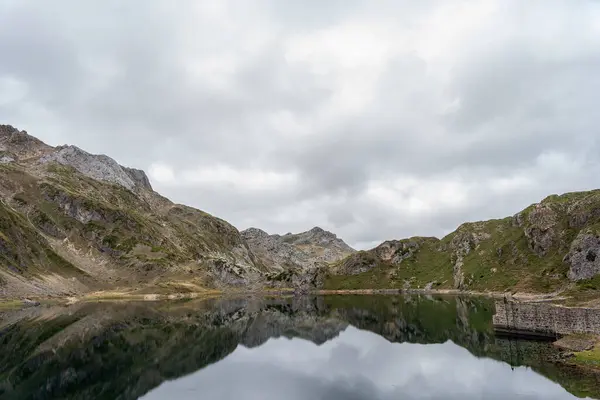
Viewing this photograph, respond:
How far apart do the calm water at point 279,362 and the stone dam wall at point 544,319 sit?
4.37 m

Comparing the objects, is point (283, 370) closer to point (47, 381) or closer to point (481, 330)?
point (47, 381)

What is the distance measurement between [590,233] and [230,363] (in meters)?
174

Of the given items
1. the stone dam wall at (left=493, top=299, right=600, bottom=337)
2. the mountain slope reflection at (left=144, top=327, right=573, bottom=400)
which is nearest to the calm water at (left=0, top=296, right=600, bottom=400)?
the mountain slope reflection at (left=144, top=327, right=573, bottom=400)

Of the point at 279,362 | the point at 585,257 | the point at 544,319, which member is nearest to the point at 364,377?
the point at 279,362

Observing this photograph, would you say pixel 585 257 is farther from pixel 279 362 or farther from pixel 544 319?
pixel 279 362

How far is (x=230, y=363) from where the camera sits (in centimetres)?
7794

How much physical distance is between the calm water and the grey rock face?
74.8 m

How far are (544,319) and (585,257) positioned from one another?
398 feet

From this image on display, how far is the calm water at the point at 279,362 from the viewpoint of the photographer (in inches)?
2154

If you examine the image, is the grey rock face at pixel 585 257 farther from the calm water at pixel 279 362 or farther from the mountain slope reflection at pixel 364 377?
the mountain slope reflection at pixel 364 377

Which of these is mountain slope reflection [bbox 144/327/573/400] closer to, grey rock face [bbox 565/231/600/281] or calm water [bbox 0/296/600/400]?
calm water [bbox 0/296/600/400]

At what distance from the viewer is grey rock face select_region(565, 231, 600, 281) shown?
165400 mm

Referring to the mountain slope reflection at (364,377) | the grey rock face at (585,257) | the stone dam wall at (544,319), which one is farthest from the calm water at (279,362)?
the grey rock face at (585,257)

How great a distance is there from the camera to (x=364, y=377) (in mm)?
63406
